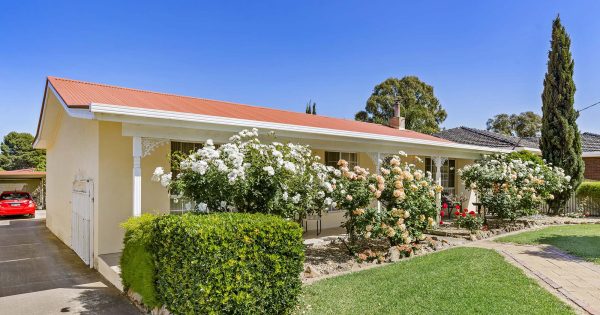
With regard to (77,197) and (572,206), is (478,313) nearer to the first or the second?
(77,197)

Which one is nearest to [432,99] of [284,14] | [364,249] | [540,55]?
[540,55]

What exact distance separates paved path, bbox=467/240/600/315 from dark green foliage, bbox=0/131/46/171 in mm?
51690

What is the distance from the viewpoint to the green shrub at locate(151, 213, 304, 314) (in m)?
4.33

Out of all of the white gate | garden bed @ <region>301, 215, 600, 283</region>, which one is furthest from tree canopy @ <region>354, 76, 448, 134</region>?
the white gate

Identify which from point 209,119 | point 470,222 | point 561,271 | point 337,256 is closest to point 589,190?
point 470,222

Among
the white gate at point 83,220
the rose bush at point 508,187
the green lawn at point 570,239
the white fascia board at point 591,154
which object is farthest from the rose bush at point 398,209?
the white fascia board at point 591,154

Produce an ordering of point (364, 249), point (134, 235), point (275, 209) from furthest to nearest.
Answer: point (364, 249), point (275, 209), point (134, 235)

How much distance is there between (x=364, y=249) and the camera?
8.55 meters

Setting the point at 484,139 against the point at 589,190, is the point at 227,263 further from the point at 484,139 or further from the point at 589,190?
the point at 484,139

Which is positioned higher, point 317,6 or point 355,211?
point 317,6

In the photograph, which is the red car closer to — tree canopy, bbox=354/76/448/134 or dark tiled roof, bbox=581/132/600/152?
dark tiled roof, bbox=581/132/600/152

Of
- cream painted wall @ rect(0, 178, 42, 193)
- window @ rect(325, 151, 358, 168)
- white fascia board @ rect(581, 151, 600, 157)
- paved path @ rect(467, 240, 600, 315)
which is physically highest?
white fascia board @ rect(581, 151, 600, 157)

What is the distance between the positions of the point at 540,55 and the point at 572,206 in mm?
7132

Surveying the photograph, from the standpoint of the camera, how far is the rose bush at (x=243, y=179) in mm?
6043
